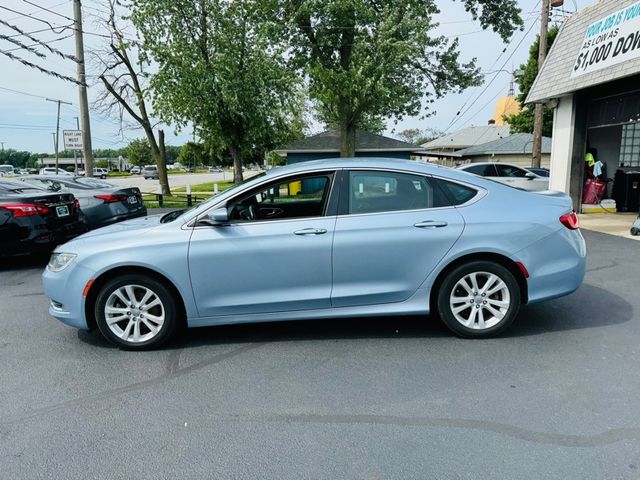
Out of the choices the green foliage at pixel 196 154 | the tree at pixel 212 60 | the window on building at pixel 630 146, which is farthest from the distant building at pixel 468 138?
the window on building at pixel 630 146

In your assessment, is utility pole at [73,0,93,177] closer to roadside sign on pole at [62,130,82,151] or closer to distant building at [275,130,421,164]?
roadside sign on pole at [62,130,82,151]

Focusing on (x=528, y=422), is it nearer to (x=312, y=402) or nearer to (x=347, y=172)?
(x=312, y=402)

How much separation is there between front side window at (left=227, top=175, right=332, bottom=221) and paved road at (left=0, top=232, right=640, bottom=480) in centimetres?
114

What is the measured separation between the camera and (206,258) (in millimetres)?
3975

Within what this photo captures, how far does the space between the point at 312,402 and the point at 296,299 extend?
1062 millimetres

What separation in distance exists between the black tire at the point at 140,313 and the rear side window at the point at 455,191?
8.49 ft

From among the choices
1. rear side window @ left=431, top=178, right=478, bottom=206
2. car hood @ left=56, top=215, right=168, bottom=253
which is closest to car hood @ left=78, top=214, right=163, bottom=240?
car hood @ left=56, top=215, right=168, bottom=253

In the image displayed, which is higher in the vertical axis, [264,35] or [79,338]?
[264,35]

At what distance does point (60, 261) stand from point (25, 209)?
392cm

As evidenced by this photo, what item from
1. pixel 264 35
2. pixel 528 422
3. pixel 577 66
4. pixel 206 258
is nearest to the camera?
pixel 528 422

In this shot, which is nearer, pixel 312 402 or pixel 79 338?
pixel 312 402

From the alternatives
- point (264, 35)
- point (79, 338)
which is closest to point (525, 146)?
point (264, 35)

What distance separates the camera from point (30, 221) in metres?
7.29

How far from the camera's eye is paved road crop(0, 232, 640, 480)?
257 centimetres
